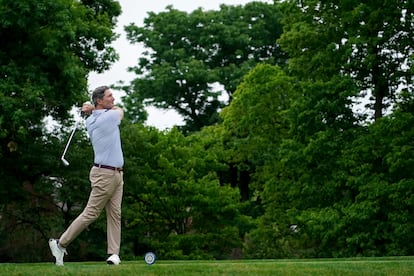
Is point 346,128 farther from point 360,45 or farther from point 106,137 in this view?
point 106,137

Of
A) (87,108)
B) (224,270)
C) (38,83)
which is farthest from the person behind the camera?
(38,83)

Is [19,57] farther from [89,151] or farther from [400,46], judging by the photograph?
[400,46]

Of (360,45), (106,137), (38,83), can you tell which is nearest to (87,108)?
(106,137)

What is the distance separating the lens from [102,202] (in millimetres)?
11148

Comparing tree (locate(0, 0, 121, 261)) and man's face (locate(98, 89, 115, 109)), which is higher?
tree (locate(0, 0, 121, 261))

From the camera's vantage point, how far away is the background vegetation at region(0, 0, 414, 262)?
94.5 ft

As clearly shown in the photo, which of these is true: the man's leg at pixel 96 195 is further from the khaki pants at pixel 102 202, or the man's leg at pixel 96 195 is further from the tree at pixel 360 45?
the tree at pixel 360 45

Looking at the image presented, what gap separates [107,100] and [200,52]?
140 feet

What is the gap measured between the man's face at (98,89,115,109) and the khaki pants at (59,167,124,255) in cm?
84

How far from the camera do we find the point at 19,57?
28.7 metres

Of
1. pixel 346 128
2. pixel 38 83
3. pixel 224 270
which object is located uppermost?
pixel 38 83

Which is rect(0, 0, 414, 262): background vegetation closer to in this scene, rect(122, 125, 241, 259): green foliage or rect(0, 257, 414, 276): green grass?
rect(122, 125, 241, 259): green foliage

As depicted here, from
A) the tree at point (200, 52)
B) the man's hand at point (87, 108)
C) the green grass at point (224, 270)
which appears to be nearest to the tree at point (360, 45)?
the tree at point (200, 52)

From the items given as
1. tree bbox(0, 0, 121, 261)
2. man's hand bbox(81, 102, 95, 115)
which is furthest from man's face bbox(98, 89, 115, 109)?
tree bbox(0, 0, 121, 261)
